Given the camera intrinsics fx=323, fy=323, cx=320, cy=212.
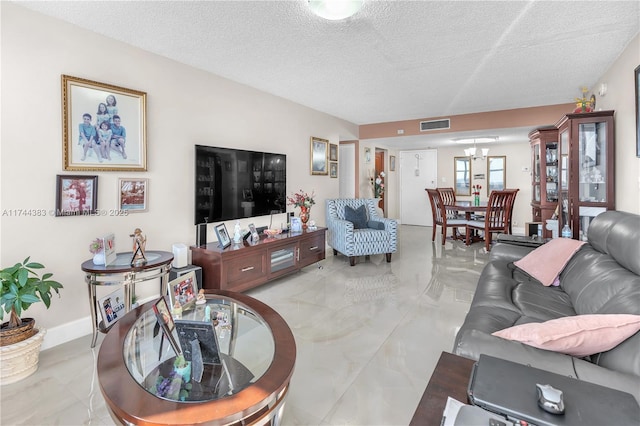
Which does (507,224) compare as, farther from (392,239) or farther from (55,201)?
(55,201)

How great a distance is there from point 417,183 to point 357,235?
5017mm

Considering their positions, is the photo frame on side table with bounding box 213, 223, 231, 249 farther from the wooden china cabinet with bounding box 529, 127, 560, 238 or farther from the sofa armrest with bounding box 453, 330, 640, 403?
the wooden china cabinet with bounding box 529, 127, 560, 238

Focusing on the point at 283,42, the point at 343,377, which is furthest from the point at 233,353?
the point at 283,42

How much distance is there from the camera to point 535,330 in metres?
1.19

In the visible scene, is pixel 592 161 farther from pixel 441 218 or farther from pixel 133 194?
pixel 133 194

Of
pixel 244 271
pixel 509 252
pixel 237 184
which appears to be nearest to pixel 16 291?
pixel 244 271

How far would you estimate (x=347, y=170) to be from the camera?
6879 millimetres

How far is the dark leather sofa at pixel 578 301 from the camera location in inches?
42.0

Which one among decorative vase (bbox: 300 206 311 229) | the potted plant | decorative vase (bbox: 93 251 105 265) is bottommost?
the potted plant

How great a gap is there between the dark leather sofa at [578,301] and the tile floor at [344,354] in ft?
1.79

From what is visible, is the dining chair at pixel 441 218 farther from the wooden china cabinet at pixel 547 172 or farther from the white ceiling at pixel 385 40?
the white ceiling at pixel 385 40

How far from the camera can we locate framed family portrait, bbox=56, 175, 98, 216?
2457mm

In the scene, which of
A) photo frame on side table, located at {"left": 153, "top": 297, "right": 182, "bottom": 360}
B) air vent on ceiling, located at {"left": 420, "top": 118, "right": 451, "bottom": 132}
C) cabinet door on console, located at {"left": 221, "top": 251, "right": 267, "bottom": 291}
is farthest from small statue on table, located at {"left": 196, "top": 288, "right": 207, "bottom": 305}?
air vent on ceiling, located at {"left": 420, "top": 118, "right": 451, "bottom": 132}

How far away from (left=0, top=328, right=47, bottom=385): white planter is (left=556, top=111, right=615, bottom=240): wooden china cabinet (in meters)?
4.75
